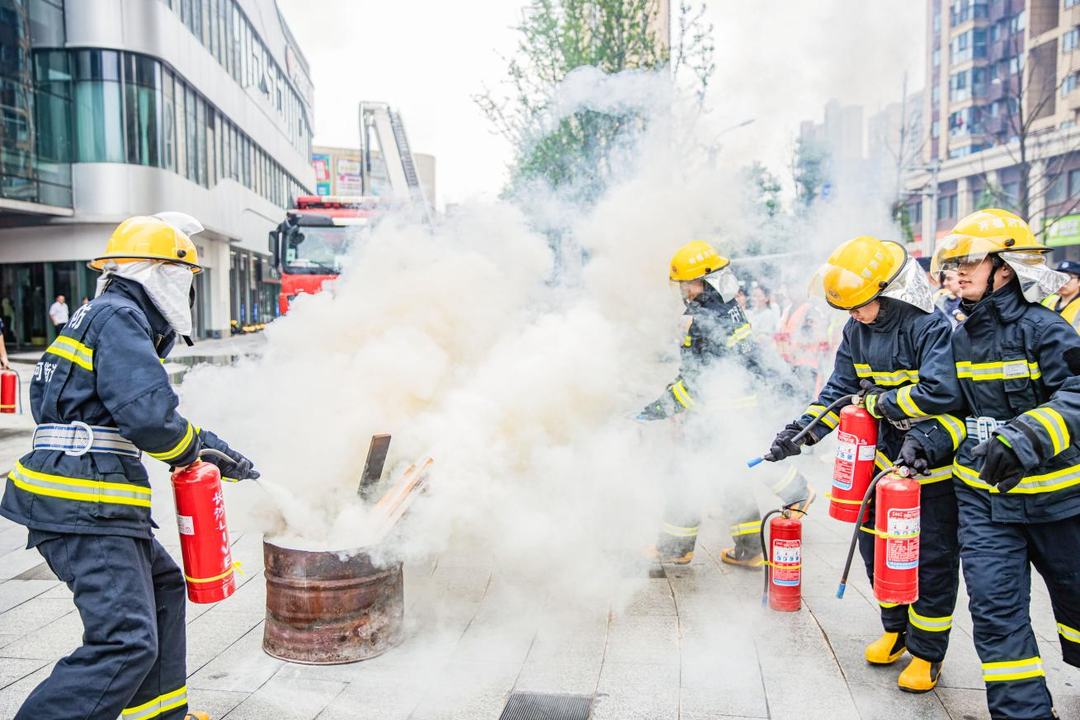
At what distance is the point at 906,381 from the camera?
339cm

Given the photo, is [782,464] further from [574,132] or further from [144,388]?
[574,132]

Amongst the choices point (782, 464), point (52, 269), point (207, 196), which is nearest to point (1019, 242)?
point (782, 464)

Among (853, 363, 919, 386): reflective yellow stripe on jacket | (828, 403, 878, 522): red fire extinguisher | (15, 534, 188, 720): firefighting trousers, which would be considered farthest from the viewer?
(828, 403, 878, 522): red fire extinguisher

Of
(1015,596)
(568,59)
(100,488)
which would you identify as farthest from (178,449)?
(568,59)

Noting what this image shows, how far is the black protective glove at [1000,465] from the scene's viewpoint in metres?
2.70

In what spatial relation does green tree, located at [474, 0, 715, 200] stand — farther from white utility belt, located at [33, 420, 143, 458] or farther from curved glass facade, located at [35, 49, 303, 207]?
curved glass facade, located at [35, 49, 303, 207]

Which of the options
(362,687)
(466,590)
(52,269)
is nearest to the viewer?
(362,687)

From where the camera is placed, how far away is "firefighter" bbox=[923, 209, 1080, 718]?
2.71m

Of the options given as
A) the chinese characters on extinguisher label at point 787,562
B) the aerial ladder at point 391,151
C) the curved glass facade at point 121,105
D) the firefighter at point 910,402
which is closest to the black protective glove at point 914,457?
the firefighter at point 910,402

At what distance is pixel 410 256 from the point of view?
526 centimetres

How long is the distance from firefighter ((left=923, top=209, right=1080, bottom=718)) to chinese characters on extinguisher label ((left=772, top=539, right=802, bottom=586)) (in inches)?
43.5

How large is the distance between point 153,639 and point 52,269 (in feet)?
76.9

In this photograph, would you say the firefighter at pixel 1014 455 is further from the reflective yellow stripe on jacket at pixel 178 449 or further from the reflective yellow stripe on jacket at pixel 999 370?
the reflective yellow stripe on jacket at pixel 178 449

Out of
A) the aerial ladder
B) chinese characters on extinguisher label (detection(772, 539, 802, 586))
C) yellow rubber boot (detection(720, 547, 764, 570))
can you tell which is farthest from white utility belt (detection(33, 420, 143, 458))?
the aerial ladder
